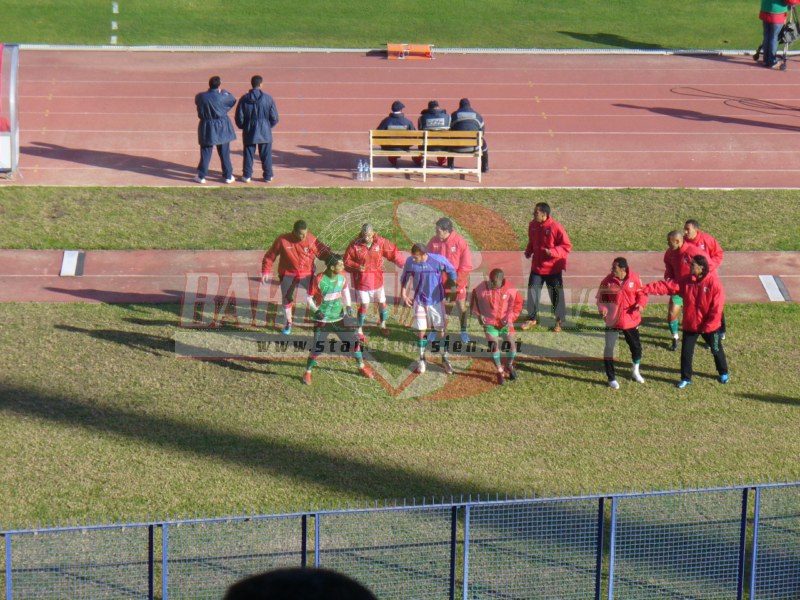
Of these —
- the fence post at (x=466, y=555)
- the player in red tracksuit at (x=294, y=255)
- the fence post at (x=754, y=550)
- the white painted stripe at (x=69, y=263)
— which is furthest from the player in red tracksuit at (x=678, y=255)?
the white painted stripe at (x=69, y=263)

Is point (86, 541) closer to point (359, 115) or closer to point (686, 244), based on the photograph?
point (686, 244)

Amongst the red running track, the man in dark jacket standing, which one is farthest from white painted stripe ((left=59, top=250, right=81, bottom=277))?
the man in dark jacket standing

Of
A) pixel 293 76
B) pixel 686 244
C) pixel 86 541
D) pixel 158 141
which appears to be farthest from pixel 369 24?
pixel 86 541

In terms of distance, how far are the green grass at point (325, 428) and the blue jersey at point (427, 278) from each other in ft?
3.82

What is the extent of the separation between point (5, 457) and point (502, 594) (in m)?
5.71

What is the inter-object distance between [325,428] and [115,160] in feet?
31.8

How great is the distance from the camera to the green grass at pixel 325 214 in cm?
1856

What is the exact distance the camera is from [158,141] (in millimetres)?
22203

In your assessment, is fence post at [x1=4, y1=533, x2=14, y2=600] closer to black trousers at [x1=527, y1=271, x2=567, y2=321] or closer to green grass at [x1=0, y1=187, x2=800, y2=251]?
black trousers at [x1=527, y1=271, x2=567, y2=321]

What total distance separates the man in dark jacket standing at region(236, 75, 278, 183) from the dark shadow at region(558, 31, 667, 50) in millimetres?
11616

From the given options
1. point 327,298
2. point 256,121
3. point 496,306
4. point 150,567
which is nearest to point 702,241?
point 496,306

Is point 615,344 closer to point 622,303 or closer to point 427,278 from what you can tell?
point 622,303

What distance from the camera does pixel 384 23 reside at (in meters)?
30.1

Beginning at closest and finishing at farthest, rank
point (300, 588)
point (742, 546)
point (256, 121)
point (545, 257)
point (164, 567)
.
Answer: point (300, 588)
point (164, 567)
point (742, 546)
point (545, 257)
point (256, 121)
